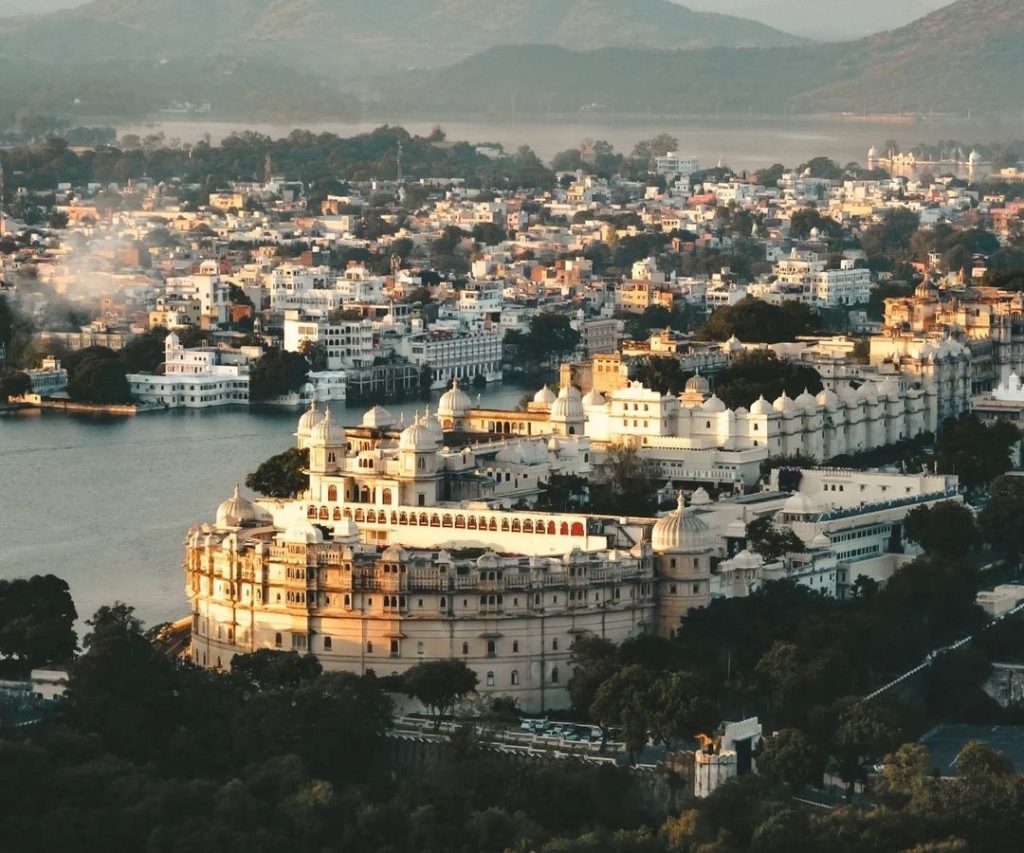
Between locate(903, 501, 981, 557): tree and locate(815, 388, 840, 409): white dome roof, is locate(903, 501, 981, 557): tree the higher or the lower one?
the lower one

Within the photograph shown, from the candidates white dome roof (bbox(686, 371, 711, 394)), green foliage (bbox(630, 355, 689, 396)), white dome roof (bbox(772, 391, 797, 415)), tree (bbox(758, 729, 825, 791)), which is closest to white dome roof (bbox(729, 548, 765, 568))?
tree (bbox(758, 729, 825, 791))

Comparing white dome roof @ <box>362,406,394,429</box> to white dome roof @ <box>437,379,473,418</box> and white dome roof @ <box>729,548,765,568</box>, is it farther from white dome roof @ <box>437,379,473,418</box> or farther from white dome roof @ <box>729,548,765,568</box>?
white dome roof @ <box>729,548,765,568</box>

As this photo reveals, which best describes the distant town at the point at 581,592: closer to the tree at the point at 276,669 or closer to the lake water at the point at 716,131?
the tree at the point at 276,669

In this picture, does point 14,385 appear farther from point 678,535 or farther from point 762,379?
point 678,535

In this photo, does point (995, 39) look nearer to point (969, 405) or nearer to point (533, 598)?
point (969, 405)

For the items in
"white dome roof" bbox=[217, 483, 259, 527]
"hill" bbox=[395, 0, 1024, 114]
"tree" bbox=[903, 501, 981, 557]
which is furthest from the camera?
"hill" bbox=[395, 0, 1024, 114]

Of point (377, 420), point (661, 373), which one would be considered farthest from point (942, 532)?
point (661, 373)

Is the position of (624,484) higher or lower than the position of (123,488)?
higher
